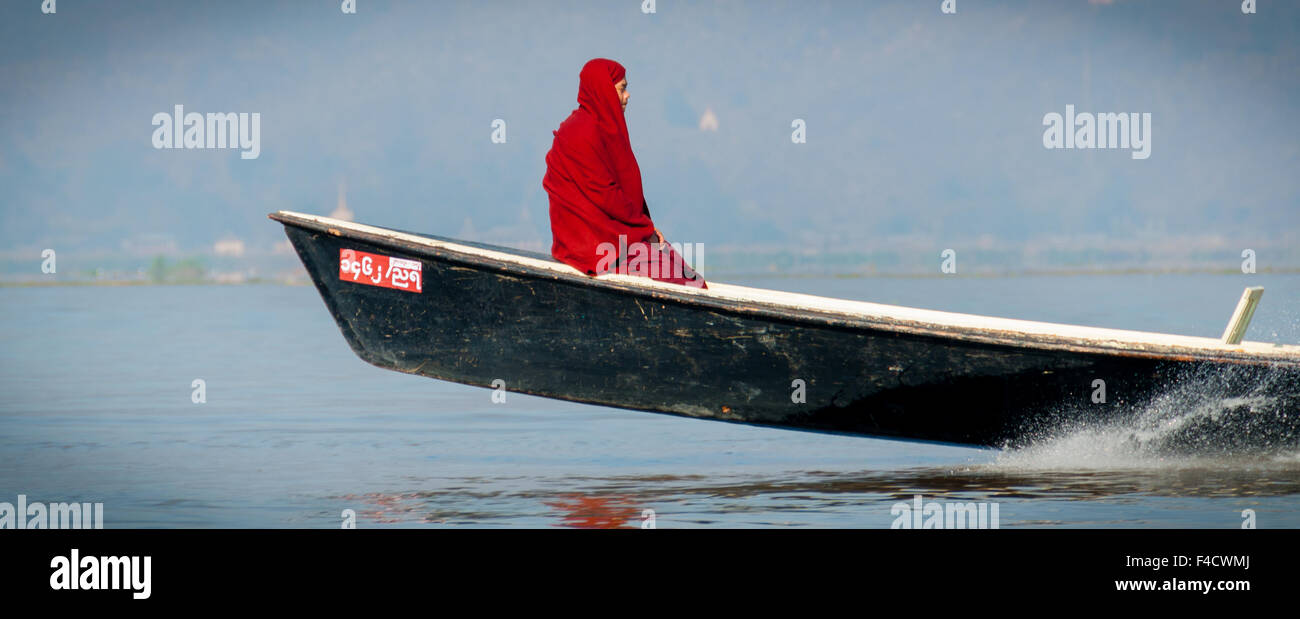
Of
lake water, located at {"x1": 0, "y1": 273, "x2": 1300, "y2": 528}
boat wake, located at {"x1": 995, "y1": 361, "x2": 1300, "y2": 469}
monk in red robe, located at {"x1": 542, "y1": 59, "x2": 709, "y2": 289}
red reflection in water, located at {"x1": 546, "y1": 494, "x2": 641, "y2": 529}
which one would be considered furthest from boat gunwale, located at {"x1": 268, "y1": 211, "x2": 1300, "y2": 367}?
red reflection in water, located at {"x1": 546, "y1": 494, "x2": 641, "y2": 529}

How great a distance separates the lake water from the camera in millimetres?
7902

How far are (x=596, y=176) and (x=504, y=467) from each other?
220cm

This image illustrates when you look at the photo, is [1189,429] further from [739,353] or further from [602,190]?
[602,190]

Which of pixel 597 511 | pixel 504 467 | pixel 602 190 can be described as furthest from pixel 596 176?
pixel 504 467

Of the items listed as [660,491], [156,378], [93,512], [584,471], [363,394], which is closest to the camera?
[93,512]

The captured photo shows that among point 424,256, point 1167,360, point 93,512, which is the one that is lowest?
point 93,512

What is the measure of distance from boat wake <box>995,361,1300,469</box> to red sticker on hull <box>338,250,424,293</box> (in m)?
3.43

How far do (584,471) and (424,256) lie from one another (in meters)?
2.02

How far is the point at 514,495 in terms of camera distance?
854 cm

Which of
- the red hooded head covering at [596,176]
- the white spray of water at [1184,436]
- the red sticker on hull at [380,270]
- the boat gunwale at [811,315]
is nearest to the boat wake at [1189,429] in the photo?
the white spray of water at [1184,436]

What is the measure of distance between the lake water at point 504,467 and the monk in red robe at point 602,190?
4.27 ft

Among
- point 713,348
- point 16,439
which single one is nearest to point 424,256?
point 713,348

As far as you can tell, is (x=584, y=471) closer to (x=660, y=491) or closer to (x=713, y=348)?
(x=660, y=491)

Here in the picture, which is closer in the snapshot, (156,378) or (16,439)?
(16,439)
